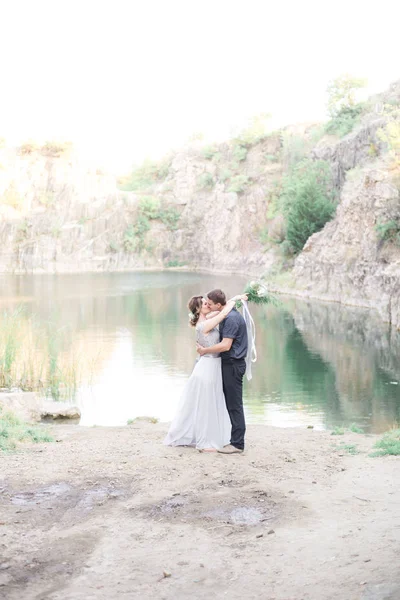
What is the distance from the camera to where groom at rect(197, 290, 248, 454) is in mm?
9078

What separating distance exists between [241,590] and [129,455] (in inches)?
162

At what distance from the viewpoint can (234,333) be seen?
908 centimetres

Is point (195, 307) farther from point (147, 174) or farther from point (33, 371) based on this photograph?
point (147, 174)

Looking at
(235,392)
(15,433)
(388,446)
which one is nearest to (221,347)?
(235,392)

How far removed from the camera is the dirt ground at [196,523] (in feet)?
16.8

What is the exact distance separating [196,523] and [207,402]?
8.77ft

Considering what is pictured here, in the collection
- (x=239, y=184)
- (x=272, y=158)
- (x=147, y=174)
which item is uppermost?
(x=147, y=174)

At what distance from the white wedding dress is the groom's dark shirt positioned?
0.37 feet

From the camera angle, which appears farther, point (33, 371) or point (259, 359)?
point (259, 359)

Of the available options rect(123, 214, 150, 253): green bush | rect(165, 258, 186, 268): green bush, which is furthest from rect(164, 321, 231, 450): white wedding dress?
rect(123, 214, 150, 253): green bush

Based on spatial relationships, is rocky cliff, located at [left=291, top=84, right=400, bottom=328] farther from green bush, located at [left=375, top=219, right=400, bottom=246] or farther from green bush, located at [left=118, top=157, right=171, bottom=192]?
green bush, located at [left=118, top=157, right=171, bottom=192]

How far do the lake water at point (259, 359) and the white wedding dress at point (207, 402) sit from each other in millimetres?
5800

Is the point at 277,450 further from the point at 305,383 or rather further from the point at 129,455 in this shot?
the point at 305,383

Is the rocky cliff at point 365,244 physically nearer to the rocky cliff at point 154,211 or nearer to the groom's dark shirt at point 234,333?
the rocky cliff at point 154,211
